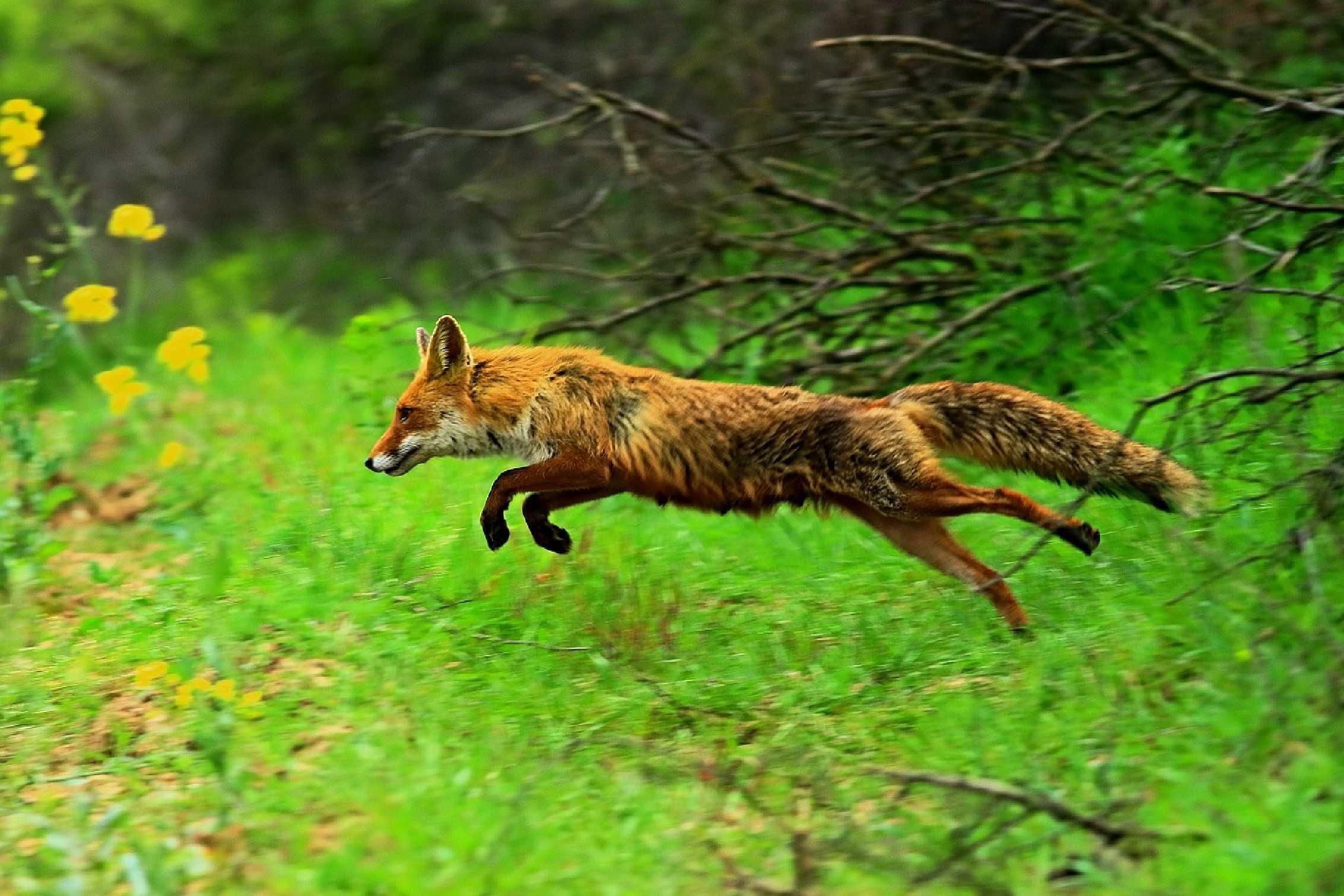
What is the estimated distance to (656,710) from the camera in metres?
5.70

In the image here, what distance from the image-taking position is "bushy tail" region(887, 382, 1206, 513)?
5953mm

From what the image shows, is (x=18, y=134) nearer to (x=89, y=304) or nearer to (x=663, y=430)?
(x=89, y=304)

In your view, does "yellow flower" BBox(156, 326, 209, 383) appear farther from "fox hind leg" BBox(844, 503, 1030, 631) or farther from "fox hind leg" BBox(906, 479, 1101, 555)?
"fox hind leg" BBox(906, 479, 1101, 555)

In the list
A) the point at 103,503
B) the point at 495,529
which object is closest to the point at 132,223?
the point at 495,529

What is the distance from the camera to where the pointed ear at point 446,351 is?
6.47 metres

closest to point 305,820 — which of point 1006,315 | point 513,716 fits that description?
point 513,716

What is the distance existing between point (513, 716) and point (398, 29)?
1109 cm

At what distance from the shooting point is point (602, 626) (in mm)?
6418

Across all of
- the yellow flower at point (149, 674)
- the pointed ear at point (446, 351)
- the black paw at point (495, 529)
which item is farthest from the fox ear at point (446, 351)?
the yellow flower at point (149, 674)

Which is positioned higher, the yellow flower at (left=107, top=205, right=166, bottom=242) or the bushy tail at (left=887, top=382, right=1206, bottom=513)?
the yellow flower at (left=107, top=205, right=166, bottom=242)

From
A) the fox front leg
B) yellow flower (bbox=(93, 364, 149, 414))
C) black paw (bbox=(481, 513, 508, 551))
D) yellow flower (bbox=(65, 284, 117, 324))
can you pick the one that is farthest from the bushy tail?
yellow flower (bbox=(65, 284, 117, 324))

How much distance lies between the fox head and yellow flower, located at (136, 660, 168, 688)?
1.29 m

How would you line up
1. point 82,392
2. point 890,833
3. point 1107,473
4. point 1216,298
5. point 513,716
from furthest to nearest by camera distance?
point 82,392, point 1216,298, point 1107,473, point 513,716, point 890,833

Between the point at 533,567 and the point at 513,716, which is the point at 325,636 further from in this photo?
the point at 533,567
